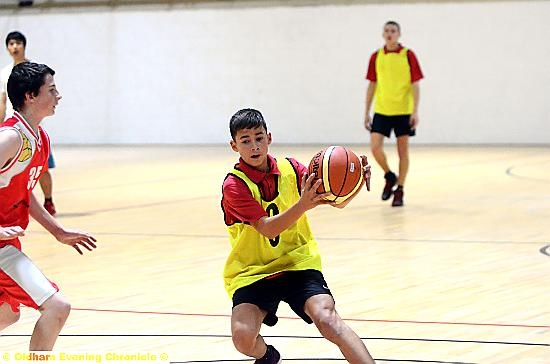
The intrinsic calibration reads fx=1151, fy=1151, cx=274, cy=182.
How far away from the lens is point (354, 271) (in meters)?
7.86

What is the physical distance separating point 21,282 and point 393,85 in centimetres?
766

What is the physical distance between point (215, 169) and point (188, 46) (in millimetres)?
6546

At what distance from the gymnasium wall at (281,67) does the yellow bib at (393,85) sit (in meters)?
9.28

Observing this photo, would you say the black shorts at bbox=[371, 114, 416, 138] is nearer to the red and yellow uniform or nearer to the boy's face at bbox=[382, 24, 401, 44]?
the red and yellow uniform

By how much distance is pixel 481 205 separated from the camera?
38.4ft

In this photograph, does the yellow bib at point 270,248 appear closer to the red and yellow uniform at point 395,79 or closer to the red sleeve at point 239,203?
the red sleeve at point 239,203

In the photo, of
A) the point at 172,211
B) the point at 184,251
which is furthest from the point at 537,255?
the point at 172,211

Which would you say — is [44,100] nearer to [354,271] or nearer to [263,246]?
[263,246]

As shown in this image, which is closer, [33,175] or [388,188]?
[33,175]

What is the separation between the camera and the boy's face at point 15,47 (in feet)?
34.3

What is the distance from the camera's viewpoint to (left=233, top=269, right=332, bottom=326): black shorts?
4707mm

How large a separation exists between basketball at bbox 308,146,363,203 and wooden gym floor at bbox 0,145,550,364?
103cm

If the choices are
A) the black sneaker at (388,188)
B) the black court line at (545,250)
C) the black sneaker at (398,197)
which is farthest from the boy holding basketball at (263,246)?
the black sneaker at (388,188)

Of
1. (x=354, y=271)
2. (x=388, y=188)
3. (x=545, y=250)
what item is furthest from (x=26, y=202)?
(x=388, y=188)
